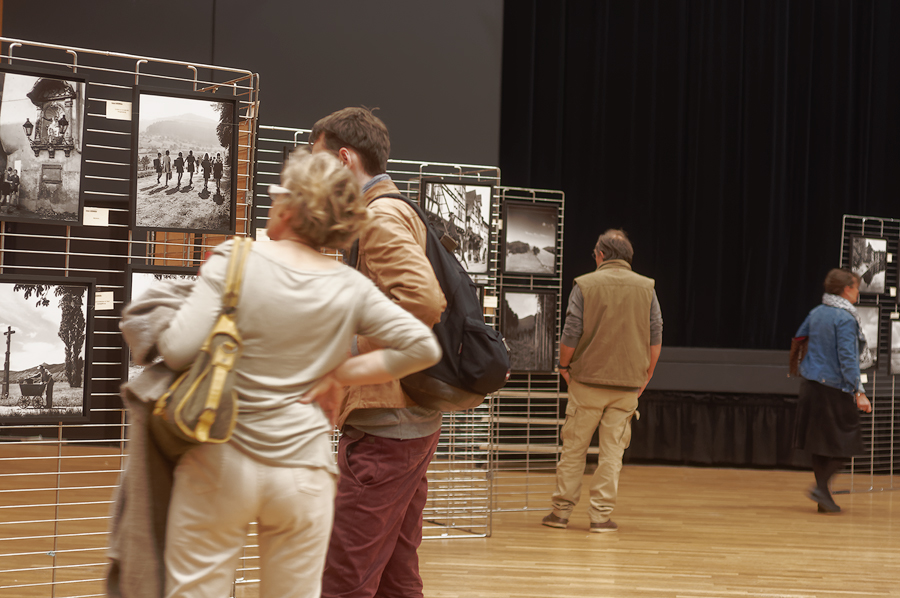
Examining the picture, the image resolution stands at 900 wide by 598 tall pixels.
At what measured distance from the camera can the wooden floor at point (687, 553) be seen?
4219 mm

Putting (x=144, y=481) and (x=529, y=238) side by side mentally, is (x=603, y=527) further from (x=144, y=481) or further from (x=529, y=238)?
(x=144, y=481)

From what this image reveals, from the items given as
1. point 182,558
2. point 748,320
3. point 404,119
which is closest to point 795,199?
point 748,320

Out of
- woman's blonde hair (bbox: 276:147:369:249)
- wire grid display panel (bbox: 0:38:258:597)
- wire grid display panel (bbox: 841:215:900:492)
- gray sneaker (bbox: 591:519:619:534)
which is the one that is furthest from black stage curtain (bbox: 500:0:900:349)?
woman's blonde hair (bbox: 276:147:369:249)

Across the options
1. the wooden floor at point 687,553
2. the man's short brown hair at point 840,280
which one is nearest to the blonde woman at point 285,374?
the wooden floor at point 687,553

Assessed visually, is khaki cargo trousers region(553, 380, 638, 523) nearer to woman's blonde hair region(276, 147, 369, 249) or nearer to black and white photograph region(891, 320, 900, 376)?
black and white photograph region(891, 320, 900, 376)

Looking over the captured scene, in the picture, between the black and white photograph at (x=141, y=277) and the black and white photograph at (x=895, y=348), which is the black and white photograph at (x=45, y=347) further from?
the black and white photograph at (x=895, y=348)

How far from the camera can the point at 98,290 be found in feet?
17.1

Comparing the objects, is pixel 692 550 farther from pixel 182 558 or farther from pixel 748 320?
pixel 748 320

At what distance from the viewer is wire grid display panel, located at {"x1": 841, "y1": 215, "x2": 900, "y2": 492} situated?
299 inches

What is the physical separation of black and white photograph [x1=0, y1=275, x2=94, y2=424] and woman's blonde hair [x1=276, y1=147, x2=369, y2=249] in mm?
1673

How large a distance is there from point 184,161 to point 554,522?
11.0 feet

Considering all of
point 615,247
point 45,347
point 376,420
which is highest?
point 615,247

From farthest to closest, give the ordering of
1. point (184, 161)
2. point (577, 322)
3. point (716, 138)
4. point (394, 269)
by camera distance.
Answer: point (716, 138)
point (577, 322)
point (184, 161)
point (394, 269)
